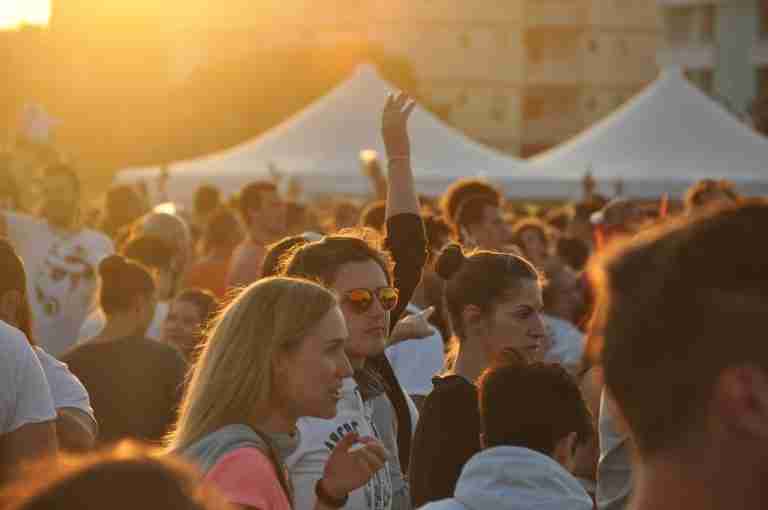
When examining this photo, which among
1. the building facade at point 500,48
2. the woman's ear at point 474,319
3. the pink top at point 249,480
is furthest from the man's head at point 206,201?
the building facade at point 500,48

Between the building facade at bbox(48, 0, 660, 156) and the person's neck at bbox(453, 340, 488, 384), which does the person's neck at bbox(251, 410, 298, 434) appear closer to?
the person's neck at bbox(453, 340, 488, 384)

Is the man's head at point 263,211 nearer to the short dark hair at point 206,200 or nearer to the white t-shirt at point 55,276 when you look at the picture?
the white t-shirt at point 55,276

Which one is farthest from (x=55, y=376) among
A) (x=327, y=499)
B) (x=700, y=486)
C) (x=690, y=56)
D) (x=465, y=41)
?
(x=465, y=41)

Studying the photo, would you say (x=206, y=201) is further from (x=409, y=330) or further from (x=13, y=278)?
(x=13, y=278)

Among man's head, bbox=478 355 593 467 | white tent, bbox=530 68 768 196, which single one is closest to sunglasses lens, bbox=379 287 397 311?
man's head, bbox=478 355 593 467

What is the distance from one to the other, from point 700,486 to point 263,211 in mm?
8380

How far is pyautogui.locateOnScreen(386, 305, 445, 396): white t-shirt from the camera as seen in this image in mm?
6648

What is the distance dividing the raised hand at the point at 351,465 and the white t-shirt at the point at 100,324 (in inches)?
134

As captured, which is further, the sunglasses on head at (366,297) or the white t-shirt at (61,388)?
the white t-shirt at (61,388)

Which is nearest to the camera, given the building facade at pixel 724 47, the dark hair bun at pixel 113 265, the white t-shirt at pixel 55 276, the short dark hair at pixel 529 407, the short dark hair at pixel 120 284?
the short dark hair at pixel 529 407

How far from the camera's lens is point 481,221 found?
9508mm

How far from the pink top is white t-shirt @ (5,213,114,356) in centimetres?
492

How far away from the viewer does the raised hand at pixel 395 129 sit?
653 centimetres

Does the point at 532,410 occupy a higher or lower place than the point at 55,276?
higher
